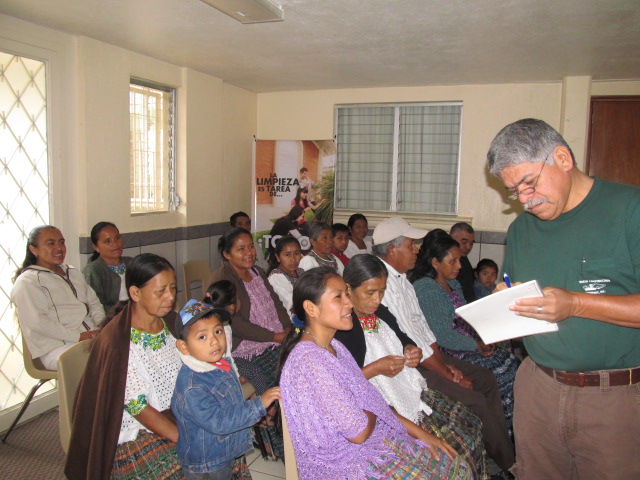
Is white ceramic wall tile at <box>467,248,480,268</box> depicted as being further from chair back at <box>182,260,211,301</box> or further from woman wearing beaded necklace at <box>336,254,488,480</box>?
woman wearing beaded necklace at <box>336,254,488,480</box>

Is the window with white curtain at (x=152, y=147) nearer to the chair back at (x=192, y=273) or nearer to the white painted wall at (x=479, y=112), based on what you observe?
the chair back at (x=192, y=273)

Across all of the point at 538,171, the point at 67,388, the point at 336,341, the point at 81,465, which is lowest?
the point at 81,465

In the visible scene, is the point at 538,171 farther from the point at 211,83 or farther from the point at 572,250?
the point at 211,83

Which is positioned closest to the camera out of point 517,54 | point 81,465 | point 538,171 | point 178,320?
point 538,171

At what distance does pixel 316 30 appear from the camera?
3.28 meters

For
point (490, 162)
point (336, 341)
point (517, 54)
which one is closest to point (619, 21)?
point (517, 54)

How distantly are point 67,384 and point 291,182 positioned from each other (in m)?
3.90

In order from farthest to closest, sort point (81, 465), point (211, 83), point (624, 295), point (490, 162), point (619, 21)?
point (211, 83)
point (619, 21)
point (81, 465)
point (490, 162)
point (624, 295)

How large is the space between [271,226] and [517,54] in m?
3.02

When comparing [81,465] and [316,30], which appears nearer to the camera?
[81,465]

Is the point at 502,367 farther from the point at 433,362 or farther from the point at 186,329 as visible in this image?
the point at 186,329

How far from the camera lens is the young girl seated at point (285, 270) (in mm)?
3285

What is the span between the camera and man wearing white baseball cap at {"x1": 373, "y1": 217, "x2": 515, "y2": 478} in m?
2.40

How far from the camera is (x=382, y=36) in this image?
3.39 m
